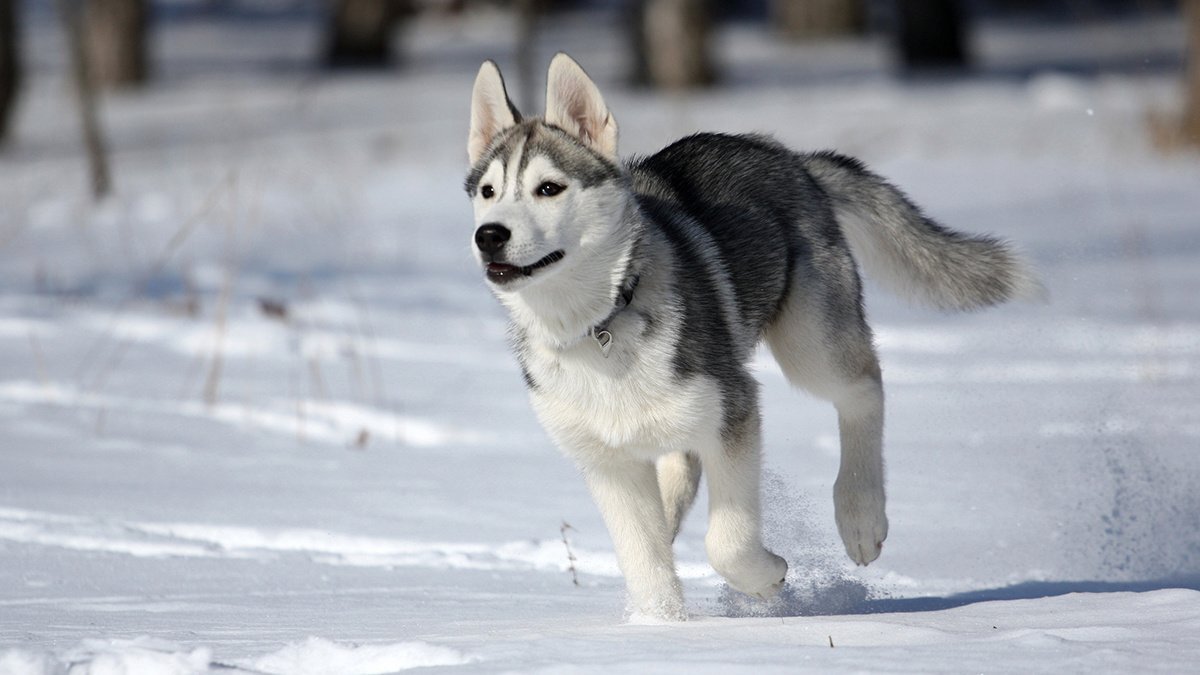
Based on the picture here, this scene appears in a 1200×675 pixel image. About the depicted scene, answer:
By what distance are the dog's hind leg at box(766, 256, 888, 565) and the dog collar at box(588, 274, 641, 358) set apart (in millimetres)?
854

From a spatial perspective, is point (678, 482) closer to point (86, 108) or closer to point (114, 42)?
point (86, 108)

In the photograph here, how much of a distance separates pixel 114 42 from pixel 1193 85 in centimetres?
1395

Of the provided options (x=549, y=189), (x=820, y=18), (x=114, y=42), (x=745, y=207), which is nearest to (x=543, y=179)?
(x=549, y=189)

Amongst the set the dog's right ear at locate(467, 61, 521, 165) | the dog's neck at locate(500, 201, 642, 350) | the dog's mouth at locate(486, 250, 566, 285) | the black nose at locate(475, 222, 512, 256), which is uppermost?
the dog's right ear at locate(467, 61, 521, 165)

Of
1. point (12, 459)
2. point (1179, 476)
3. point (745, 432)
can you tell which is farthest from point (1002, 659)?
point (12, 459)

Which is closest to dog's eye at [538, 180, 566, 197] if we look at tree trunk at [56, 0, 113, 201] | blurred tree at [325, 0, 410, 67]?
tree trunk at [56, 0, 113, 201]

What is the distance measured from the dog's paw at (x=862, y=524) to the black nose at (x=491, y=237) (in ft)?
4.72

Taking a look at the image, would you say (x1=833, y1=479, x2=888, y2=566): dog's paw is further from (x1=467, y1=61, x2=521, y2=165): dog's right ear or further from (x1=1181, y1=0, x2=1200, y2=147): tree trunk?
(x1=1181, y1=0, x2=1200, y2=147): tree trunk

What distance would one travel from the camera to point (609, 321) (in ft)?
11.5

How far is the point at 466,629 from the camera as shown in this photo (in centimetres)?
332

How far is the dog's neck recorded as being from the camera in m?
3.49

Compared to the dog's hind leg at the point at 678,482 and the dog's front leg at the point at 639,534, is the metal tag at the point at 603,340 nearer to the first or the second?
the dog's front leg at the point at 639,534

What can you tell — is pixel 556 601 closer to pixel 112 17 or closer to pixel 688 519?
pixel 688 519

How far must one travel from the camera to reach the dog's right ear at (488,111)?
3.82 meters
